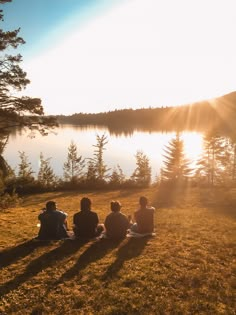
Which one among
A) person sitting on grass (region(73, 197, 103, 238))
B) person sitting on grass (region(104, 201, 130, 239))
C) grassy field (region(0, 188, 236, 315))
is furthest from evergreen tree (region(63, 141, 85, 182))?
person sitting on grass (region(104, 201, 130, 239))

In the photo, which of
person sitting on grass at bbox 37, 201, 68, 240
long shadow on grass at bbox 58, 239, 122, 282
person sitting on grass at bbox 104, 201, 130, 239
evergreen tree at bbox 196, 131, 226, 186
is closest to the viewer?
long shadow on grass at bbox 58, 239, 122, 282

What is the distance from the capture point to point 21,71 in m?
17.8

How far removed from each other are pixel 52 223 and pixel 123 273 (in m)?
4.00

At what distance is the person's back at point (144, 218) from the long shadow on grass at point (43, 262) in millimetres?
2189

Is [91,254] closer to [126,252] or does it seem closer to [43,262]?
[126,252]

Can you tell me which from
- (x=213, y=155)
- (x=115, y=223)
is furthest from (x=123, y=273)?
(x=213, y=155)

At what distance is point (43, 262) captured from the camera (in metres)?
9.69

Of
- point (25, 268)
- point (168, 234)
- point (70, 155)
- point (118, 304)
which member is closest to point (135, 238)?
point (168, 234)

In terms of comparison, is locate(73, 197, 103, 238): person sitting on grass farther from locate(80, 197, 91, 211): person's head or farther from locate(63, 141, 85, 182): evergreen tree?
locate(63, 141, 85, 182): evergreen tree

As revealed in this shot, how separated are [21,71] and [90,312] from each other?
14.3 metres

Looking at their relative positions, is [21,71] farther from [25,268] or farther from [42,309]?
[42,309]

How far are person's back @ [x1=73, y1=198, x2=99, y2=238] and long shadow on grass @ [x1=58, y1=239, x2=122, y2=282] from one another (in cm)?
45

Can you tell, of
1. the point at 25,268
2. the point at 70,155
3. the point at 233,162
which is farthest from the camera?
the point at 233,162

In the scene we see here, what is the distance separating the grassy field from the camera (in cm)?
707
